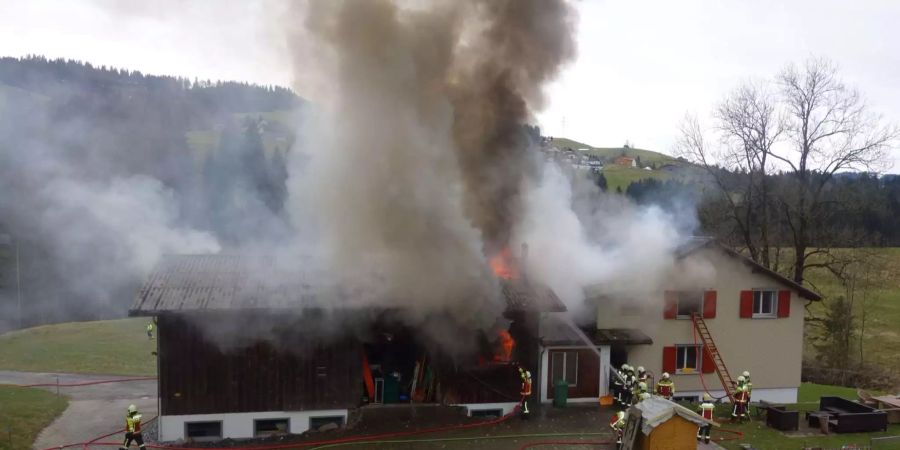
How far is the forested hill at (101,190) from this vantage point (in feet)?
106

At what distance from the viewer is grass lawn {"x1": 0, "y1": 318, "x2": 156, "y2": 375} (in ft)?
83.7

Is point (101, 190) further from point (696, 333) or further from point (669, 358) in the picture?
point (696, 333)

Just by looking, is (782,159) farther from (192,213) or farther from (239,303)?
(192,213)

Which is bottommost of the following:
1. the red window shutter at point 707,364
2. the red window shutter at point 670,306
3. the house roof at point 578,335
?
Answer: the red window shutter at point 707,364

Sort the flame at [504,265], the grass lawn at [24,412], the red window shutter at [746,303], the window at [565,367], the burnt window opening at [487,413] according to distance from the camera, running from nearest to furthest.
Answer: the grass lawn at [24,412]
the burnt window opening at [487,413]
the flame at [504,265]
the window at [565,367]
the red window shutter at [746,303]

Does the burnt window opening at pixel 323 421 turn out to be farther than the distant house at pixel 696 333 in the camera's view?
No

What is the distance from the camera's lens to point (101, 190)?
32.2 m

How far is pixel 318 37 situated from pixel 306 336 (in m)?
7.84

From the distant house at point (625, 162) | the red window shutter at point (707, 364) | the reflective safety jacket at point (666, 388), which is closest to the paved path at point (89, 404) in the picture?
the reflective safety jacket at point (666, 388)

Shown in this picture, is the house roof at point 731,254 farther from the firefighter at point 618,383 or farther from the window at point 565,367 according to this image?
the window at point 565,367

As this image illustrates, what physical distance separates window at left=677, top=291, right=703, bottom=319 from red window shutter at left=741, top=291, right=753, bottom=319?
1562 millimetres

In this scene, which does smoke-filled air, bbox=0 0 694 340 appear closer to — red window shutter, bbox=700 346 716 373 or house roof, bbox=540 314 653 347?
house roof, bbox=540 314 653 347

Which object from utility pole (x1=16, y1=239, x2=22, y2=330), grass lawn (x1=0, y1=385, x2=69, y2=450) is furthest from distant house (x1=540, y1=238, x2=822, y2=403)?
utility pole (x1=16, y1=239, x2=22, y2=330)

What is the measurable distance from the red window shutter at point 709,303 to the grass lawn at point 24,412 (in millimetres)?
20391
